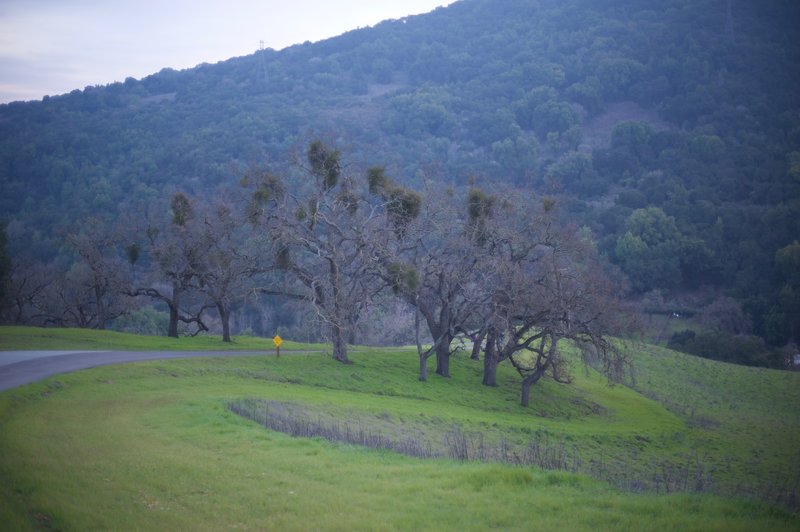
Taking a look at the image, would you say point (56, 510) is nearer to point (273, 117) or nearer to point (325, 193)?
point (325, 193)

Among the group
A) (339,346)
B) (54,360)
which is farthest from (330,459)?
(339,346)

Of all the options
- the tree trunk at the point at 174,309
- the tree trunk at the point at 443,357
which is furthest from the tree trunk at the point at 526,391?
the tree trunk at the point at 174,309

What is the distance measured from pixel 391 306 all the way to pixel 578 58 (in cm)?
15979

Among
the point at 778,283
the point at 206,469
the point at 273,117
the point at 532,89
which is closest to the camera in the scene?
the point at 206,469

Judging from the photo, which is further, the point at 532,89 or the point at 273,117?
the point at 532,89

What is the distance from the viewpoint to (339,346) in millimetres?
40719

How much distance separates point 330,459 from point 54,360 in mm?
20169

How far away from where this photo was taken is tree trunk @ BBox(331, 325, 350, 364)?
4025 centimetres

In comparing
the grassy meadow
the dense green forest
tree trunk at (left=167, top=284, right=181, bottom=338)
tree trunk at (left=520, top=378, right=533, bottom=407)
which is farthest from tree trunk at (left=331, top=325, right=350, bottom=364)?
tree trunk at (left=167, top=284, right=181, bottom=338)

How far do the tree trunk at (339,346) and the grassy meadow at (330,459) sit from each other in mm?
1035

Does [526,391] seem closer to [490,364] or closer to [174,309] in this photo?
[490,364]

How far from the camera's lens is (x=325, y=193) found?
134 ft

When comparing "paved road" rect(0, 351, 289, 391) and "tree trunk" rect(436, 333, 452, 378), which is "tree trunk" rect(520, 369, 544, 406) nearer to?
"tree trunk" rect(436, 333, 452, 378)

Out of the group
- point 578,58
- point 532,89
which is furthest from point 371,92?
point 578,58
